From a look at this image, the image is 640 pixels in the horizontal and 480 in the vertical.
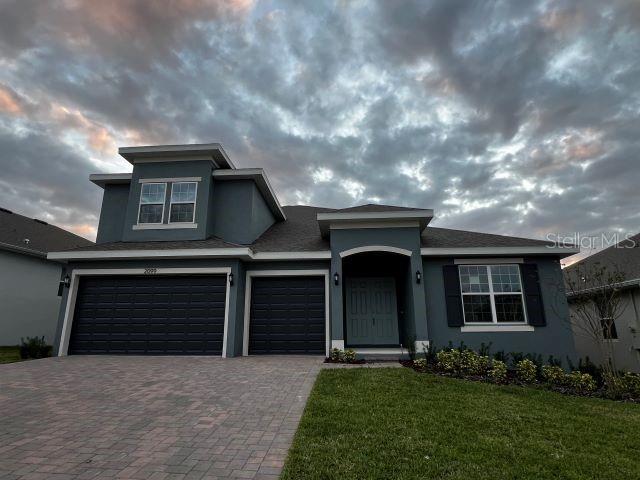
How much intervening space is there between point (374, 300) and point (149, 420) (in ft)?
27.6

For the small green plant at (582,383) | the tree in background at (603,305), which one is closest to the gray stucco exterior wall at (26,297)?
the small green plant at (582,383)

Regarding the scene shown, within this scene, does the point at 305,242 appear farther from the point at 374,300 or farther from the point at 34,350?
the point at 34,350

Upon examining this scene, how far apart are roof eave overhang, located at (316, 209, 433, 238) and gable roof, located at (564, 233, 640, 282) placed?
17.8ft

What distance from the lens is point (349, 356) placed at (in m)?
9.04

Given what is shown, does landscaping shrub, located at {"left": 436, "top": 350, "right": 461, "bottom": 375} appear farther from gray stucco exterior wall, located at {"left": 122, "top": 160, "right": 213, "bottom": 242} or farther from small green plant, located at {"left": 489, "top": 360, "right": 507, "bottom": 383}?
gray stucco exterior wall, located at {"left": 122, "top": 160, "right": 213, "bottom": 242}

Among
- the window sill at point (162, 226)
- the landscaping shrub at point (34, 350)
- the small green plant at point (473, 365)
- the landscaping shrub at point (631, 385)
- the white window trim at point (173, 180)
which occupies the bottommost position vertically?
the landscaping shrub at point (631, 385)

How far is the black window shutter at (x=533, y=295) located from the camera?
31.9ft

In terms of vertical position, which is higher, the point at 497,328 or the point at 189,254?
the point at 189,254

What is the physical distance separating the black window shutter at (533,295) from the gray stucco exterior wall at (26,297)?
757 inches

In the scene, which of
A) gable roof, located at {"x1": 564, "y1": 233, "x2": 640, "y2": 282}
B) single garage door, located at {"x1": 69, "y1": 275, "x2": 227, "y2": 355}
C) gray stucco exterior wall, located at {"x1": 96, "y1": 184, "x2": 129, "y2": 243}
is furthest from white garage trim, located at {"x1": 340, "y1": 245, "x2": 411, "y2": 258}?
gray stucco exterior wall, located at {"x1": 96, "y1": 184, "x2": 129, "y2": 243}

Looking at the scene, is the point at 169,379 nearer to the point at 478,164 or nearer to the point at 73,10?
the point at 73,10

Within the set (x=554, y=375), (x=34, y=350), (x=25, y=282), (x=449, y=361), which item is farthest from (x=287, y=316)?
(x=25, y=282)

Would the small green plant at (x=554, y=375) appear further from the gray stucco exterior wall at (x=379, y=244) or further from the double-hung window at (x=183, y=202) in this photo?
the double-hung window at (x=183, y=202)

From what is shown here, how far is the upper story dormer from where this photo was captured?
38.5 feet
